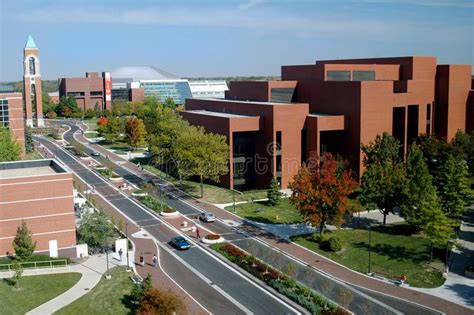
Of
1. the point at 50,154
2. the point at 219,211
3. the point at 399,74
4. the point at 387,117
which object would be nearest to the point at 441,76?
the point at 399,74

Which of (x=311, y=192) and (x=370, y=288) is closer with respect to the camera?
(x=370, y=288)

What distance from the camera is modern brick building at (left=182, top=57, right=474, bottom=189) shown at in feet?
205

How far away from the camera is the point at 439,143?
197 feet

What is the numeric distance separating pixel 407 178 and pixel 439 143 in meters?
14.2

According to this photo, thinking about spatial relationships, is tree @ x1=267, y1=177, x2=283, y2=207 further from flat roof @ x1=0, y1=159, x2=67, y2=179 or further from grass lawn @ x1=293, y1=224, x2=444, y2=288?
flat roof @ x1=0, y1=159, x2=67, y2=179

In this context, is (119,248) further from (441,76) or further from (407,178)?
(441,76)

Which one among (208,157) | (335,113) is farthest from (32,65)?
(335,113)

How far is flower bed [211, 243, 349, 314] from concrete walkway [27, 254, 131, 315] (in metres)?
8.42

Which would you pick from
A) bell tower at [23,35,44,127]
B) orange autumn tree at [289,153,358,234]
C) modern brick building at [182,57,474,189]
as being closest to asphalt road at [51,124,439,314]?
orange autumn tree at [289,153,358,234]

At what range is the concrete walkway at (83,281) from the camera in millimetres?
31766

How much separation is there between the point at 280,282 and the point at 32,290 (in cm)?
1609

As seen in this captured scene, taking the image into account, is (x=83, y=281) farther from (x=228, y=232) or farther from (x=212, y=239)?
(x=228, y=232)

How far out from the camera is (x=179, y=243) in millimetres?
43594

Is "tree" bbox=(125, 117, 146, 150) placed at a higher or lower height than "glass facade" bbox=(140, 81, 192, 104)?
lower
